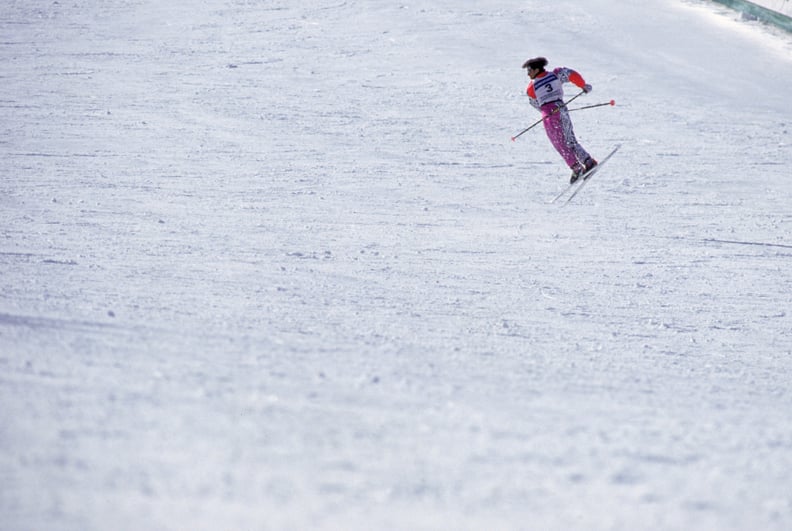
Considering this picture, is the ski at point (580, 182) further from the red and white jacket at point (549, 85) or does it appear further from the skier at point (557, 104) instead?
the red and white jacket at point (549, 85)

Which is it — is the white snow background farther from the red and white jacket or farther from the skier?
the red and white jacket

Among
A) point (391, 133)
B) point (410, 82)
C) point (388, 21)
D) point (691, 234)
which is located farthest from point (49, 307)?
point (388, 21)

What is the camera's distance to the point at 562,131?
8.57 metres

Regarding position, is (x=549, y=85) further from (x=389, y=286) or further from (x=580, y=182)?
(x=389, y=286)

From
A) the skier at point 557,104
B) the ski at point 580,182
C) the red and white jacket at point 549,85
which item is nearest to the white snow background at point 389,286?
the ski at point 580,182

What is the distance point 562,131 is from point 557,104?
0.29 m

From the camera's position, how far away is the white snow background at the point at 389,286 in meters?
3.18

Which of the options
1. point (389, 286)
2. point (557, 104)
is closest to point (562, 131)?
point (557, 104)

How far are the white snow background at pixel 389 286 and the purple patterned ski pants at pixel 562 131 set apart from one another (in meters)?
0.54

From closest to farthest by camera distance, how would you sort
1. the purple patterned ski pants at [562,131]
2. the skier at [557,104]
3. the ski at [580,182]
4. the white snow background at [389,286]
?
1. the white snow background at [389,286]
2. the skier at [557,104]
3. the purple patterned ski pants at [562,131]
4. the ski at [580,182]

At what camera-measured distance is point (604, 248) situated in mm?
7555

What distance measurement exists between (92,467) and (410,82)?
10.9 metres

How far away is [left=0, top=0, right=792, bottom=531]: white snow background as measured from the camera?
125 inches

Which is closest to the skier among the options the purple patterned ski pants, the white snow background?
the purple patterned ski pants
